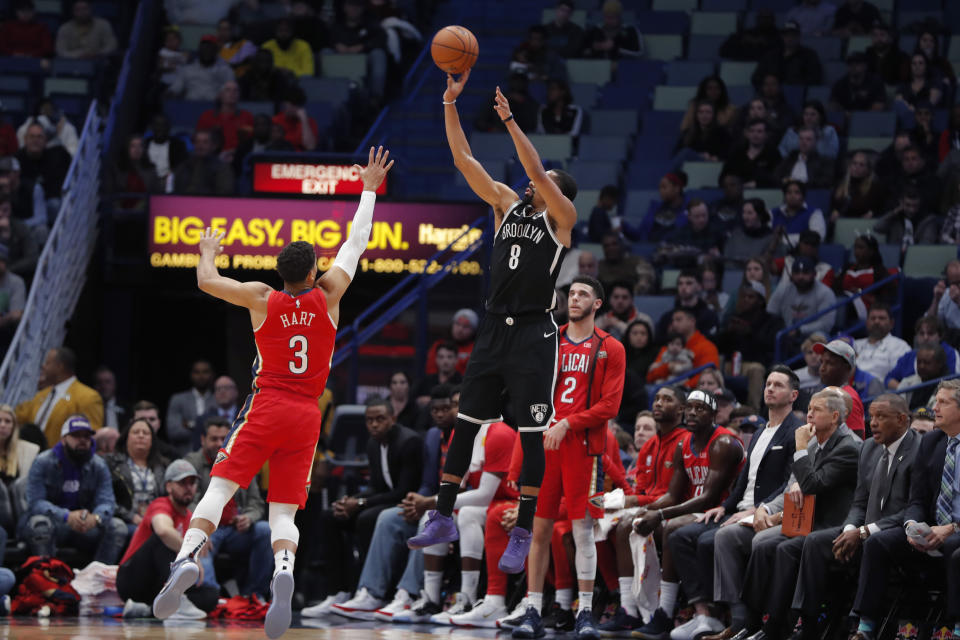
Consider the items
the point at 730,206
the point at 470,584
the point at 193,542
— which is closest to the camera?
the point at 193,542

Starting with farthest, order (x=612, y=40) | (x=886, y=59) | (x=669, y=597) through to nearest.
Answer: (x=612, y=40) < (x=886, y=59) < (x=669, y=597)

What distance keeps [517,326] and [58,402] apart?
6.71m

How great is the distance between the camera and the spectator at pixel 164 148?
16688mm

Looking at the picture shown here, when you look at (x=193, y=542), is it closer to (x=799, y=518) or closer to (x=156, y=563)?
→ (x=156, y=563)

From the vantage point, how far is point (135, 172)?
16375 millimetres

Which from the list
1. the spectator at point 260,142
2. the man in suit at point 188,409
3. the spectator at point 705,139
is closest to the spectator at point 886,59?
the spectator at point 705,139

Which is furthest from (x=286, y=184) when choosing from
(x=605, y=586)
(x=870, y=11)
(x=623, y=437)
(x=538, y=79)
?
(x=870, y=11)

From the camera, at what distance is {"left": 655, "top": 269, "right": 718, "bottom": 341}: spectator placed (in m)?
13.5

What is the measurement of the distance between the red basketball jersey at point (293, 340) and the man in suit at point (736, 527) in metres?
3.21

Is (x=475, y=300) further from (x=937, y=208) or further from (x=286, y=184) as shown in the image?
(x=937, y=208)

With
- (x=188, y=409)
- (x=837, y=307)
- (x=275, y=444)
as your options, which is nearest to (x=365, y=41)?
(x=188, y=409)

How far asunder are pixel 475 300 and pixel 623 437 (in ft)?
9.87

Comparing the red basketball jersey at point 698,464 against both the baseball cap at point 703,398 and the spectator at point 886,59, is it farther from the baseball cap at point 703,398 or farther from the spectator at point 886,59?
the spectator at point 886,59

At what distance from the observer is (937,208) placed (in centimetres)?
1457
